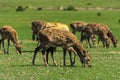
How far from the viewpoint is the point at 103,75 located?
1745 centimetres

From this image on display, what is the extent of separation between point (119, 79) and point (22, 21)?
133 ft

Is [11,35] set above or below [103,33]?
above

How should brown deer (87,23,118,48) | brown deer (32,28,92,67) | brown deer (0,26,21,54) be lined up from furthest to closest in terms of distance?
brown deer (87,23,118,48) < brown deer (0,26,21,54) < brown deer (32,28,92,67)

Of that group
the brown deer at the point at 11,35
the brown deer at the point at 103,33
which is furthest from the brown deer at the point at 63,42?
the brown deer at the point at 103,33

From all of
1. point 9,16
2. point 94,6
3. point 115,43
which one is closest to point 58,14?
point 9,16

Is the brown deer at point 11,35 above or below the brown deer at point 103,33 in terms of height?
above

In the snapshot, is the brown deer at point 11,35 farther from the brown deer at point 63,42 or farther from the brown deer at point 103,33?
the brown deer at point 103,33

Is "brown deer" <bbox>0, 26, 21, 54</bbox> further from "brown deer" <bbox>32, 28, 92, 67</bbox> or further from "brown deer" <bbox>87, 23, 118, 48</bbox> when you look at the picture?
"brown deer" <bbox>87, 23, 118, 48</bbox>

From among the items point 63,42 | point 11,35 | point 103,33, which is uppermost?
point 63,42

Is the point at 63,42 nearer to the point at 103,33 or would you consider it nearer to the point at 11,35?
the point at 11,35

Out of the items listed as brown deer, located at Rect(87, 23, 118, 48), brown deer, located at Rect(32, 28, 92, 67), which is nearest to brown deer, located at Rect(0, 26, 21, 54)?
brown deer, located at Rect(32, 28, 92, 67)

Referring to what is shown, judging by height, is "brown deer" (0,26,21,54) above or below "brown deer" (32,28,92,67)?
below

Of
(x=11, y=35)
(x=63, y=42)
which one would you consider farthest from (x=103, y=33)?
(x=63, y=42)

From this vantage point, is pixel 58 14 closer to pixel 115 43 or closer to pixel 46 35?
pixel 115 43
